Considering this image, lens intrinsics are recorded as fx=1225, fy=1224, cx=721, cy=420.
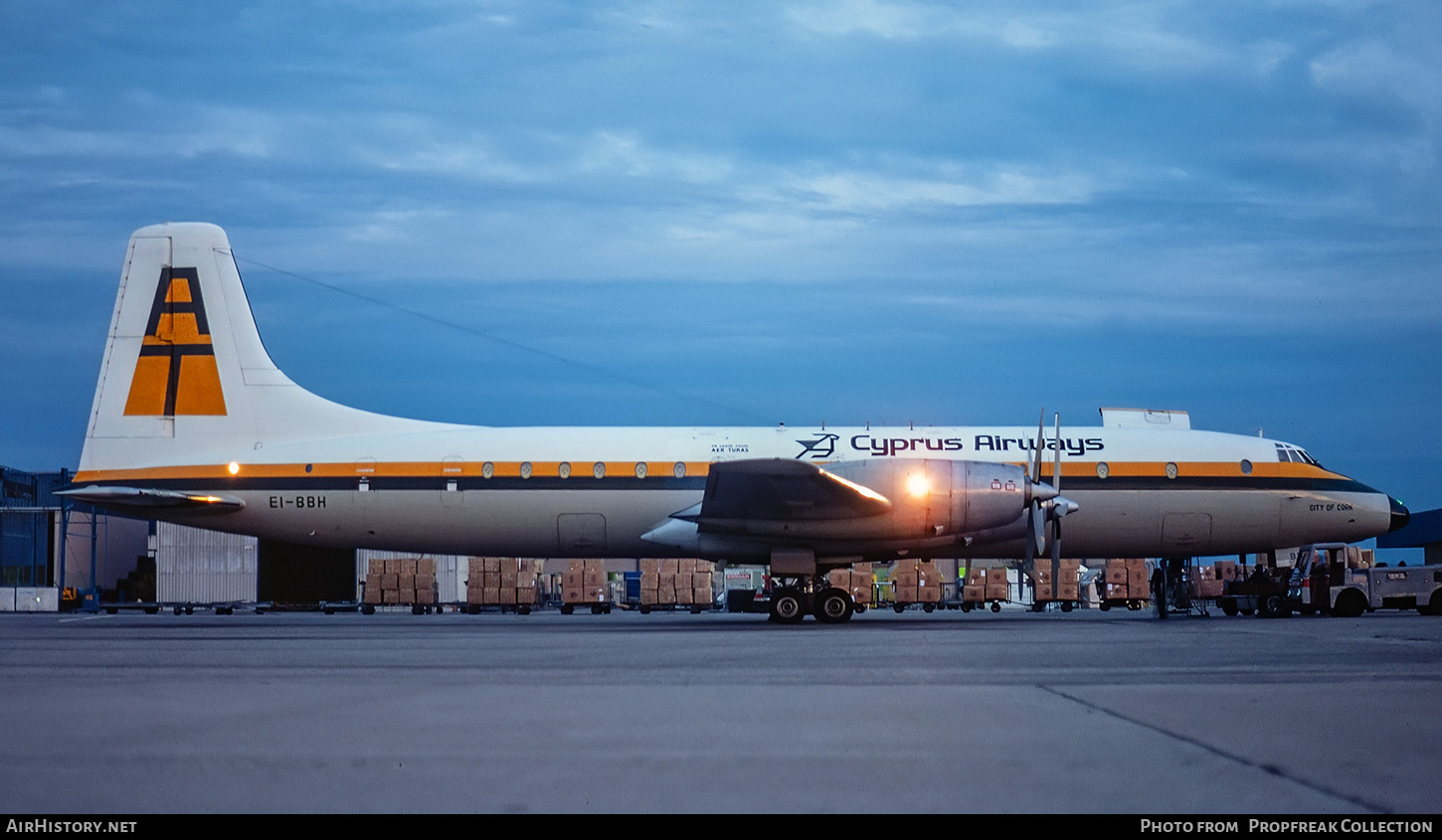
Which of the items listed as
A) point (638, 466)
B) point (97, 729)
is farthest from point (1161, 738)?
point (638, 466)

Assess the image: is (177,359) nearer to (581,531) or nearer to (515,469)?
(515,469)

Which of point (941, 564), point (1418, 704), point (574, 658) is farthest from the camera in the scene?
point (941, 564)

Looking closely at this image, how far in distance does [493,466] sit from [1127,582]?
21.7 metres

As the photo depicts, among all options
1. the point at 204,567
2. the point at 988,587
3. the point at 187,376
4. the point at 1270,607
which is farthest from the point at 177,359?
the point at 204,567

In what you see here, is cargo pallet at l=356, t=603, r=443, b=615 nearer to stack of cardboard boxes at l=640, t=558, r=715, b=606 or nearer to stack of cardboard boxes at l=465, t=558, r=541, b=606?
stack of cardboard boxes at l=465, t=558, r=541, b=606

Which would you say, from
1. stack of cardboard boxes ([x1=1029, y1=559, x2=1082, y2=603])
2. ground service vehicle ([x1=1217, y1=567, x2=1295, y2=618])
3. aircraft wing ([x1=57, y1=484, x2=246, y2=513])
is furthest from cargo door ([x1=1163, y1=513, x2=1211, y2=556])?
aircraft wing ([x1=57, y1=484, x2=246, y2=513])

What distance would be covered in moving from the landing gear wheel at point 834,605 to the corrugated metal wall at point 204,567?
36439mm

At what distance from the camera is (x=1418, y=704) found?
876cm

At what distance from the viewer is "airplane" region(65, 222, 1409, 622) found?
1039 inches

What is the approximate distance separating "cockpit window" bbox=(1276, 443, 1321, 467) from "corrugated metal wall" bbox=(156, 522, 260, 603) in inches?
1681

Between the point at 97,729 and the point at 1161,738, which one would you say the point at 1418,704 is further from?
the point at 97,729

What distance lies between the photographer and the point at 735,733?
7.55m

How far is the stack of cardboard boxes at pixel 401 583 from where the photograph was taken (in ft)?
130

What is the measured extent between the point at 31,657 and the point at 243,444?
1215 centimetres
